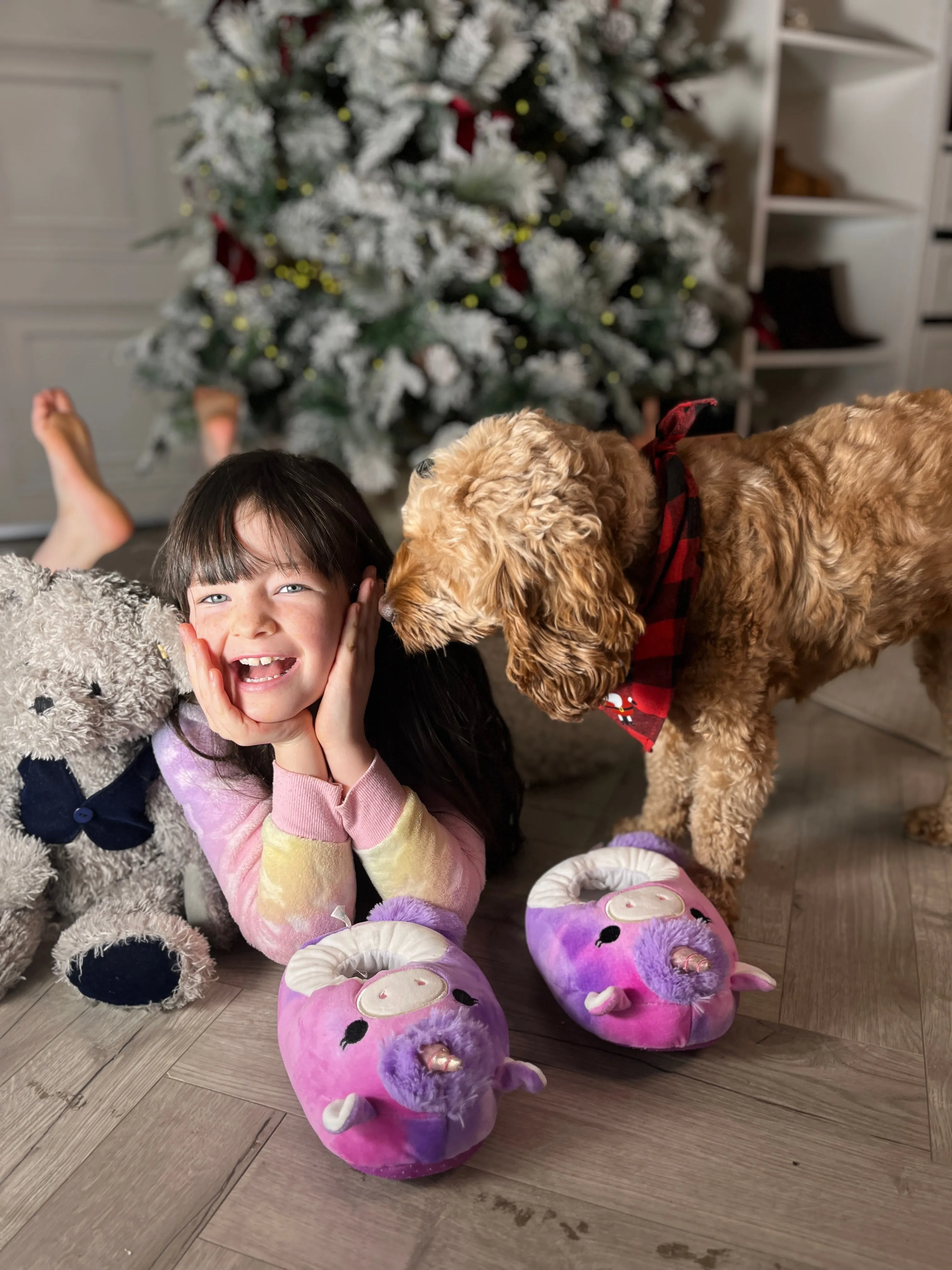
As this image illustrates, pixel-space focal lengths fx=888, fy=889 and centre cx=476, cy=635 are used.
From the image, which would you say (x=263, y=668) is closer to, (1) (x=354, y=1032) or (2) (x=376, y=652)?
(2) (x=376, y=652)

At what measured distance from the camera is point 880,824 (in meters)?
1.67

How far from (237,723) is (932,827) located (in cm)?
124

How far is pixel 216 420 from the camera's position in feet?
8.05

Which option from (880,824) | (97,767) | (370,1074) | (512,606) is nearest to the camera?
(370,1074)

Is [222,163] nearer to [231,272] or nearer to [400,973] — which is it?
[231,272]

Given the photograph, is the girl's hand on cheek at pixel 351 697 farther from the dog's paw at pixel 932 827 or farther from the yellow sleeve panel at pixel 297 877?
the dog's paw at pixel 932 827

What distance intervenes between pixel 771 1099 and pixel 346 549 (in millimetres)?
864

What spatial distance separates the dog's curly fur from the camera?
3.31ft

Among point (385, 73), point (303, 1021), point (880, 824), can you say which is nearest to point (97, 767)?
point (303, 1021)

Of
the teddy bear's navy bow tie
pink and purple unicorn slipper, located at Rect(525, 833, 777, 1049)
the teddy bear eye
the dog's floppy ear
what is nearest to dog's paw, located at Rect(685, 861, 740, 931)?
pink and purple unicorn slipper, located at Rect(525, 833, 777, 1049)

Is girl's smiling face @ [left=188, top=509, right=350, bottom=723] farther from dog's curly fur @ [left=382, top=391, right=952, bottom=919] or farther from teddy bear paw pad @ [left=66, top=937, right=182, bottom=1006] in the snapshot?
teddy bear paw pad @ [left=66, top=937, right=182, bottom=1006]

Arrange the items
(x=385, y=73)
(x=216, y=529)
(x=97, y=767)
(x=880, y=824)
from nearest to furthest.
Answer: (x=216, y=529) < (x=97, y=767) < (x=880, y=824) < (x=385, y=73)

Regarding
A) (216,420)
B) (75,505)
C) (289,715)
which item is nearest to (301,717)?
(289,715)

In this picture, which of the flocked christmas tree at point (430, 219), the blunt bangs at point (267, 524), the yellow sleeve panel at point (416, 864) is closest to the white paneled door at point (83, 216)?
the flocked christmas tree at point (430, 219)
